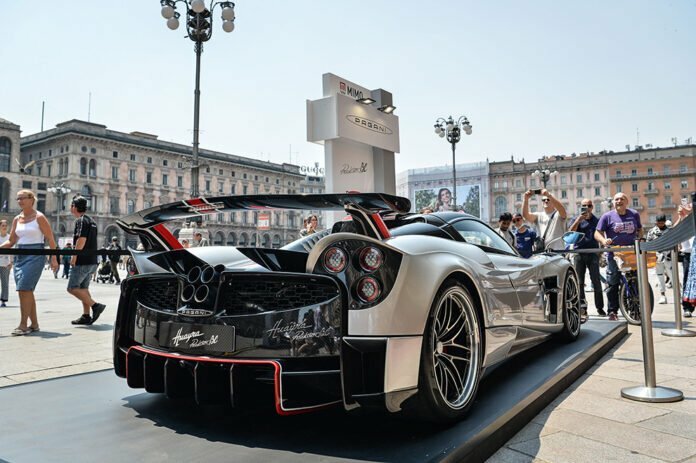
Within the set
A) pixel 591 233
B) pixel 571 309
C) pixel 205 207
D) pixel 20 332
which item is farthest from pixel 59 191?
pixel 205 207

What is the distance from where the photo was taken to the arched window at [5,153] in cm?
7675

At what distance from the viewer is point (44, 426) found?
2336 millimetres

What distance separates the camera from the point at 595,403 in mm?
3041

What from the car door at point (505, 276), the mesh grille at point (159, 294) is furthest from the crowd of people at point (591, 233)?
the mesh grille at point (159, 294)

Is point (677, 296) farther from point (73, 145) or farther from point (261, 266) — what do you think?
point (73, 145)

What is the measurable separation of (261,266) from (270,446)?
0.73 m

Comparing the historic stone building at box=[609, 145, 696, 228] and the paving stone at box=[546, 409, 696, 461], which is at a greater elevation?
the historic stone building at box=[609, 145, 696, 228]

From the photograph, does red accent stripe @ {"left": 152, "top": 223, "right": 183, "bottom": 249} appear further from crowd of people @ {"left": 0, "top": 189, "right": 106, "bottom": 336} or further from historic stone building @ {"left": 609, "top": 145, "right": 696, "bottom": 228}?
historic stone building @ {"left": 609, "top": 145, "right": 696, "bottom": 228}

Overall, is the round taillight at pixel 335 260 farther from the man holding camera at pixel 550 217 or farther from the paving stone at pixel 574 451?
the man holding camera at pixel 550 217

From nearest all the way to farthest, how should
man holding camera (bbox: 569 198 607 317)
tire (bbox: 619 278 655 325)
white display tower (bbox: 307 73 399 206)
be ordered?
tire (bbox: 619 278 655 325) < man holding camera (bbox: 569 198 607 317) < white display tower (bbox: 307 73 399 206)

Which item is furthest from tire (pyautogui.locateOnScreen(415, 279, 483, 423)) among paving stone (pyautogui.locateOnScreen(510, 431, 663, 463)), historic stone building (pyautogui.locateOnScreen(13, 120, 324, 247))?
historic stone building (pyautogui.locateOnScreen(13, 120, 324, 247))

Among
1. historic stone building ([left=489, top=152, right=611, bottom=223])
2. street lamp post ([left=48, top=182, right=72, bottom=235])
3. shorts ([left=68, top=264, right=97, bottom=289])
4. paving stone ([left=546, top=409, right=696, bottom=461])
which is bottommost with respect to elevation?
paving stone ([left=546, top=409, right=696, bottom=461])

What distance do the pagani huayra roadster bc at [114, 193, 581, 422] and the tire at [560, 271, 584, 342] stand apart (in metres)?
2.06

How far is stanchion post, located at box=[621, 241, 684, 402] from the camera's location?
3.11m
